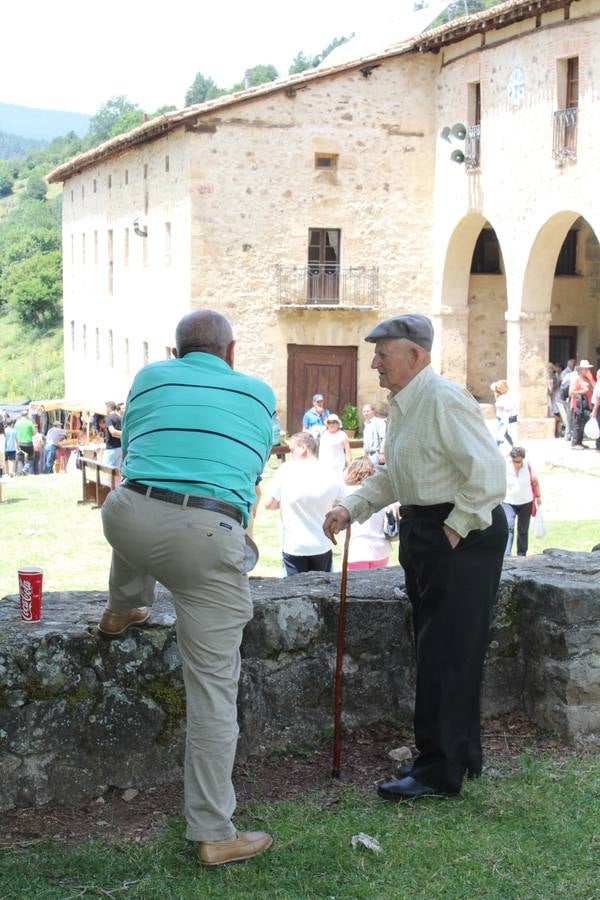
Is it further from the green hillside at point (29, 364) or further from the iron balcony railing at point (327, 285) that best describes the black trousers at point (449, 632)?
the green hillside at point (29, 364)

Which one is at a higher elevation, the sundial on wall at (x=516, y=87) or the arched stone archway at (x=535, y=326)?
the sundial on wall at (x=516, y=87)

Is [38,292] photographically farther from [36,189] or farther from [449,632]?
[449,632]

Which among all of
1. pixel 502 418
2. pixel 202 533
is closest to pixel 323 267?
pixel 502 418

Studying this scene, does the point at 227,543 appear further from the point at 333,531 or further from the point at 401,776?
the point at 401,776

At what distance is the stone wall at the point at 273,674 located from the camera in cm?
372

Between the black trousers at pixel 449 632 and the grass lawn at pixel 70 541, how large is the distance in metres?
7.98

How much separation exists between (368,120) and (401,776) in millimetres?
22835

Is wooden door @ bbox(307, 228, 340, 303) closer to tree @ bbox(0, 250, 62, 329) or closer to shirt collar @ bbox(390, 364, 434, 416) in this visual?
shirt collar @ bbox(390, 364, 434, 416)

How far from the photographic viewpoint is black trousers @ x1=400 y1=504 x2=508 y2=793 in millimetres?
3775

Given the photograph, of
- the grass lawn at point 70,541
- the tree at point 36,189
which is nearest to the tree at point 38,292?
the tree at point 36,189

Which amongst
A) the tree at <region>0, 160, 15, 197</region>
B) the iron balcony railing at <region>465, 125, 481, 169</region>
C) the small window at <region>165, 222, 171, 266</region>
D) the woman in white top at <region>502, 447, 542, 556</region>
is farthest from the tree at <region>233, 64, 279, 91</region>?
the woman in white top at <region>502, 447, 542, 556</region>

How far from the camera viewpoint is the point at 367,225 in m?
25.6

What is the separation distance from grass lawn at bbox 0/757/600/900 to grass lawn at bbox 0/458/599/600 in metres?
8.07

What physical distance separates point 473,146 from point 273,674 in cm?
2104
